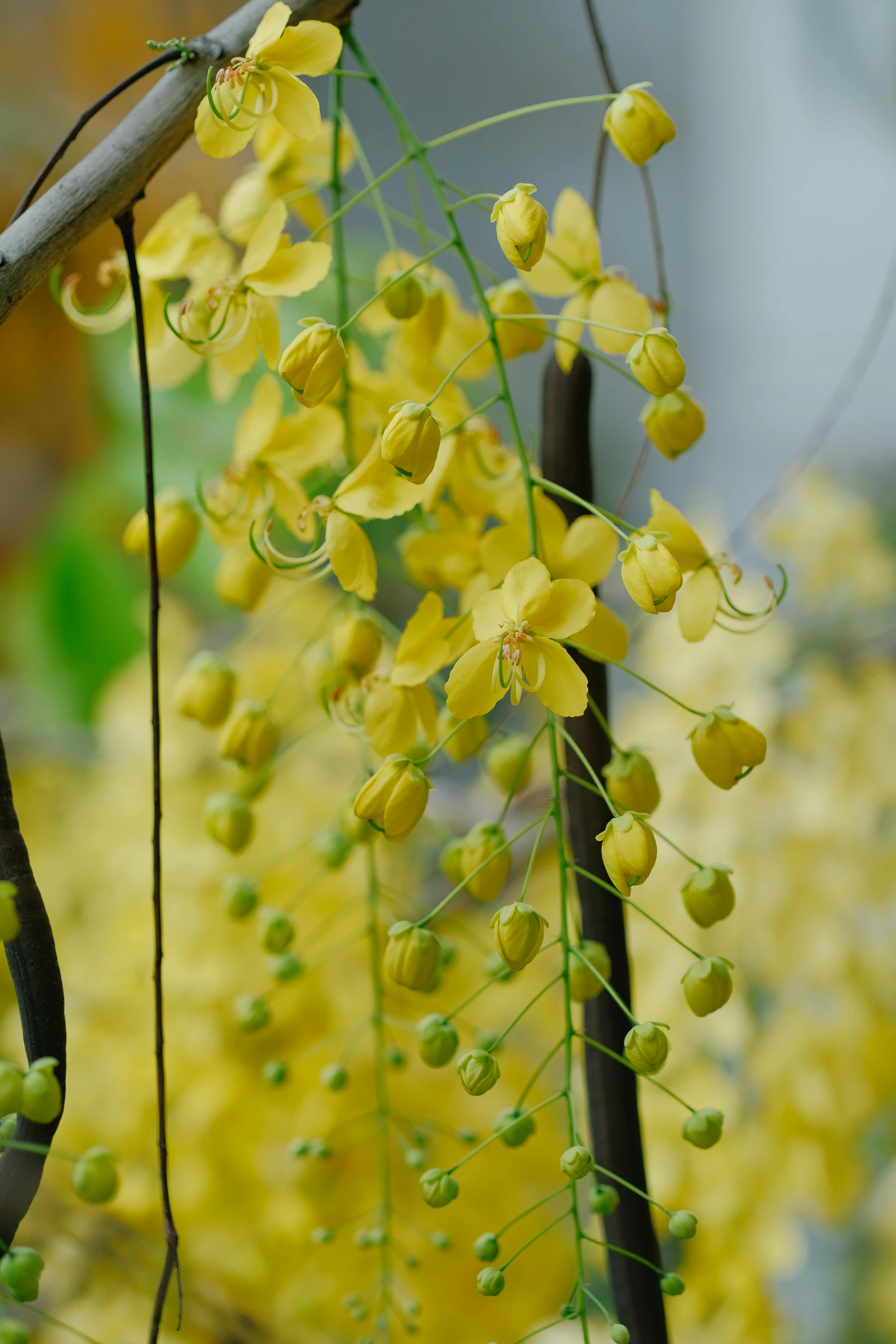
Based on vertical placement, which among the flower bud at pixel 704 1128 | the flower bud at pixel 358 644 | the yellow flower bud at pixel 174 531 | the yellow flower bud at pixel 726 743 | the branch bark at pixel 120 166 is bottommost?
the flower bud at pixel 704 1128

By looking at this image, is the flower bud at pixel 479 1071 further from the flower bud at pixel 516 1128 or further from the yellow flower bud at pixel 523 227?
the yellow flower bud at pixel 523 227

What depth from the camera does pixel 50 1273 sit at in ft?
1.75

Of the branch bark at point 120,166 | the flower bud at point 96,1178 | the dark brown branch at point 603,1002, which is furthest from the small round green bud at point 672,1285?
the branch bark at point 120,166

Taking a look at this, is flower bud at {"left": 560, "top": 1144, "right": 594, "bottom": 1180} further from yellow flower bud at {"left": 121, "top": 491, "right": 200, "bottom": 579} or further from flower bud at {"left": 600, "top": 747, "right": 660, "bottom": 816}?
yellow flower bud at {"left": 121, "top": 491, "right": 200, "bottom": 579}

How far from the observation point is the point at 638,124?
0.73ft

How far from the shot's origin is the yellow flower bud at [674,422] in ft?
0.78

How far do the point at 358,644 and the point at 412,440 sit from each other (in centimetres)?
7

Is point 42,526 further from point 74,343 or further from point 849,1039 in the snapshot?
point 849,1039

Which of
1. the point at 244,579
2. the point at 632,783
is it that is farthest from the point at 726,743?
the point at 244,579

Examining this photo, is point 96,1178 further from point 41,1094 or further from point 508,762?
point 508,762

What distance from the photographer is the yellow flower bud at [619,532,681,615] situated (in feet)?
0.65

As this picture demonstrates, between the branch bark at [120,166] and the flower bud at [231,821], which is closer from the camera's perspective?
the branch bark at [120,166]

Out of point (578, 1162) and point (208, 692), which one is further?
point (208, 692)

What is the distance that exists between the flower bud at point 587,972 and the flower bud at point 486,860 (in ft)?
0.07
